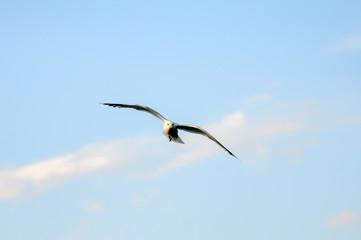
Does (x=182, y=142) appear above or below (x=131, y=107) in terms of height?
below

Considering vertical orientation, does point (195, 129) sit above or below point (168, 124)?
above

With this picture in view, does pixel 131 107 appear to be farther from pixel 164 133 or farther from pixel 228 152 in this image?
pixel 228 152

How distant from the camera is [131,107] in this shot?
306ft

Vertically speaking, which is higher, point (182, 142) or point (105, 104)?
point (105, 104)

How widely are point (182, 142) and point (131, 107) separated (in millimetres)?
16436

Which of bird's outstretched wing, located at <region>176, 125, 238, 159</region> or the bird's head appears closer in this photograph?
the bird's head

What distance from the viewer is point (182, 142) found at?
79375 mm

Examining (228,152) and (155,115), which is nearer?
(228,152)

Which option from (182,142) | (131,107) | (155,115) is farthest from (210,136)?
(131,107)

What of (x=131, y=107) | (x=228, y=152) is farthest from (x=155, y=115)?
(x=228, y=152)

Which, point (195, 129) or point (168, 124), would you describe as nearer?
point (168, 124)

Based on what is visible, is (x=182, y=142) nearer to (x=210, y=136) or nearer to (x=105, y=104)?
(x=210, y=136)

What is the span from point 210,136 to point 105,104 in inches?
710

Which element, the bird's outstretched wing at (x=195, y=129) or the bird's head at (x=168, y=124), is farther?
the bird's outstretched wing at (x=195, y=129)
